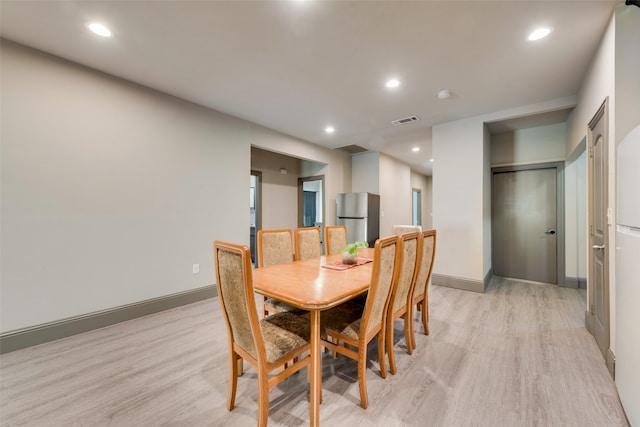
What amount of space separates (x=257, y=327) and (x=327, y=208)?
14.4 ft

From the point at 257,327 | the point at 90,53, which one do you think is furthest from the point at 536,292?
the point at 90,53

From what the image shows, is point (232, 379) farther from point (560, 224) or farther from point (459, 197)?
point (560, 224)

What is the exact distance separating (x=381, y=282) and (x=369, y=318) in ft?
0.76

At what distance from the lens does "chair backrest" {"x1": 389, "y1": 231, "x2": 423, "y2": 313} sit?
1.86 meters

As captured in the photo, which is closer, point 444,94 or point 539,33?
point 539,33

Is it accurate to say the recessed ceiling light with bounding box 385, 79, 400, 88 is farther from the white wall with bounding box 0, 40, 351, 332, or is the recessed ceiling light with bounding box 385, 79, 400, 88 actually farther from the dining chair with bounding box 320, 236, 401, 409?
the white wall with bounding box 0, 40, 351, 332

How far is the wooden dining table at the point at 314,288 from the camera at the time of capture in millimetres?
1369

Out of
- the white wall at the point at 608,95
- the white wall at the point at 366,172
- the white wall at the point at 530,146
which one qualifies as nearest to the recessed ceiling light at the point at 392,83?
the white wall at the point at 608,95

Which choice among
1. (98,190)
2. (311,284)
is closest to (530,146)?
(311,284)

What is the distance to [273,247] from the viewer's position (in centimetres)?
262

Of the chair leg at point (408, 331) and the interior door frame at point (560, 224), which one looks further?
the interior door frame at point (560, 224)

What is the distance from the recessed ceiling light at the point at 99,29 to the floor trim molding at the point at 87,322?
2.55 metres

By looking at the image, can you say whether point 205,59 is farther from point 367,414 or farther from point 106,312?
point 367,414

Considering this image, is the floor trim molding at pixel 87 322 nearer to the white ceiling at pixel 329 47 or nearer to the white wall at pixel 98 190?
the white wall at pixel 98 190
